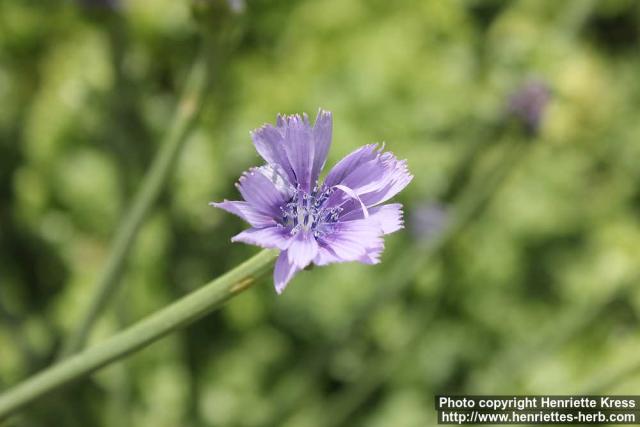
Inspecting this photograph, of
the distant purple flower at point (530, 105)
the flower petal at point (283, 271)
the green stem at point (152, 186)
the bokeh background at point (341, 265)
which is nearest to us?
the flower petal at point (283, 271)

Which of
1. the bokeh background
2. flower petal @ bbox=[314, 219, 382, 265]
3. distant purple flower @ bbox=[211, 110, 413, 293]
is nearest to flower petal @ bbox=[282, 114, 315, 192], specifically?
distant purple flower @ bbox=[211, 110, 413, 293]

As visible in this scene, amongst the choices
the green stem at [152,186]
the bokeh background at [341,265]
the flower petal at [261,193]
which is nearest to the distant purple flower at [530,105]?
the bokeh background at [341,265]

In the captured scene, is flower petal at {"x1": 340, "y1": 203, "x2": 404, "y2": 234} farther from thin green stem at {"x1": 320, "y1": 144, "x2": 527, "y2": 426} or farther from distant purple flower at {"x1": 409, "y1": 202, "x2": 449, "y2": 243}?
distant purple flower at {"x1": 409, "y1": 202, "x2": 449, "y2": 243}

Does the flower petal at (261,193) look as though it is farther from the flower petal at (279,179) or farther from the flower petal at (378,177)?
the flower petal at (378,177)

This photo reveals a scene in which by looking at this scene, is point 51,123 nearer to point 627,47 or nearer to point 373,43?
point 373,43

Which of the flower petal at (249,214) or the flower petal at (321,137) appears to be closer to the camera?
the flower petal at (249,214)
